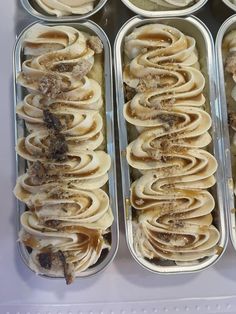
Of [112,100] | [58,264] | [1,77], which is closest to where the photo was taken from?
[58,264]

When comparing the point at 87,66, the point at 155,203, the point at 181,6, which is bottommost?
the point at 155,203

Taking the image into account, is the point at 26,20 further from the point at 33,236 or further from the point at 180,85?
the point at 33,236

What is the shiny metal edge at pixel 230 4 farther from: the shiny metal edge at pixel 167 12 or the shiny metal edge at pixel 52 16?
the shiny metal edge at pixel 52 16

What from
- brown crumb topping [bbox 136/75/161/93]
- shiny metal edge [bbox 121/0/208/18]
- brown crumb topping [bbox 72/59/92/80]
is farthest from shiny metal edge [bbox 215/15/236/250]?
brown crumb topping [bbox 72/59/92/80]

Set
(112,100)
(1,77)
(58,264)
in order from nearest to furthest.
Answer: (58,264) < (112,100) < (1,77)

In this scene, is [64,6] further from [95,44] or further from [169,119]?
[169,119]

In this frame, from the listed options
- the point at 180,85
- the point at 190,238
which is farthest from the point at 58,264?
the point at 180,85

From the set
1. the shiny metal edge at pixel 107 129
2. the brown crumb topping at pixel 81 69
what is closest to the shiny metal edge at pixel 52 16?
the shiny metal edge at pixel 107 129

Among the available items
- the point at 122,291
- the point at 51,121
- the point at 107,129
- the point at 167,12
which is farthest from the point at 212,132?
the point at 122,291
